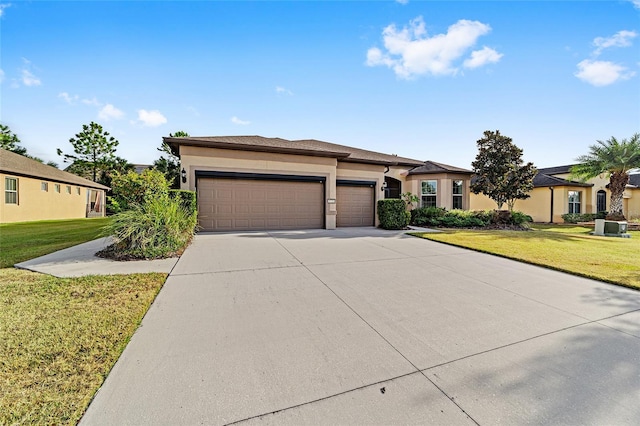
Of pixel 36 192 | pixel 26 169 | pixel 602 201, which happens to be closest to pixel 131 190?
pixel 26 169

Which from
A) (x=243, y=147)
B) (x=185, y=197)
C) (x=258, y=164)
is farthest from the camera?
→ (x=258, y=164)

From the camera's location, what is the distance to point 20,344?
7.83 feet

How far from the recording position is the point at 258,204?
36.4 ft

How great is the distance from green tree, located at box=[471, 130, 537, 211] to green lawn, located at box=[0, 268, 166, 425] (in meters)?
16.0

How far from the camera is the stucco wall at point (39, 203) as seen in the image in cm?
1512

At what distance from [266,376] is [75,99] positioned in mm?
16005

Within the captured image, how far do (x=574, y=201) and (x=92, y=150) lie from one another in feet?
146

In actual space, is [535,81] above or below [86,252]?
above

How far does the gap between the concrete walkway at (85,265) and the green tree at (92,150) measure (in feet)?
92.7

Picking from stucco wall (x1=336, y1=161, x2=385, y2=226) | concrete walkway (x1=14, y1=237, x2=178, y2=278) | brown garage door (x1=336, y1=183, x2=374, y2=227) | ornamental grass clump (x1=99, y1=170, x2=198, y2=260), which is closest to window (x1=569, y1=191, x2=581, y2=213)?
stucco wall (x1=336, y1=161, x2=385, y2=226)

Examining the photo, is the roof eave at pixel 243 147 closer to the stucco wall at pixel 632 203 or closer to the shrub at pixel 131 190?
the shrub at pixel 131 190

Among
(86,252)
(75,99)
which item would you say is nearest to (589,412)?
(86,252)

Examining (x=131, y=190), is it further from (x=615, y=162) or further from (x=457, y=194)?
(x=615, y=162)

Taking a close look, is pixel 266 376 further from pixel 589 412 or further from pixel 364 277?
pixel 364 277
